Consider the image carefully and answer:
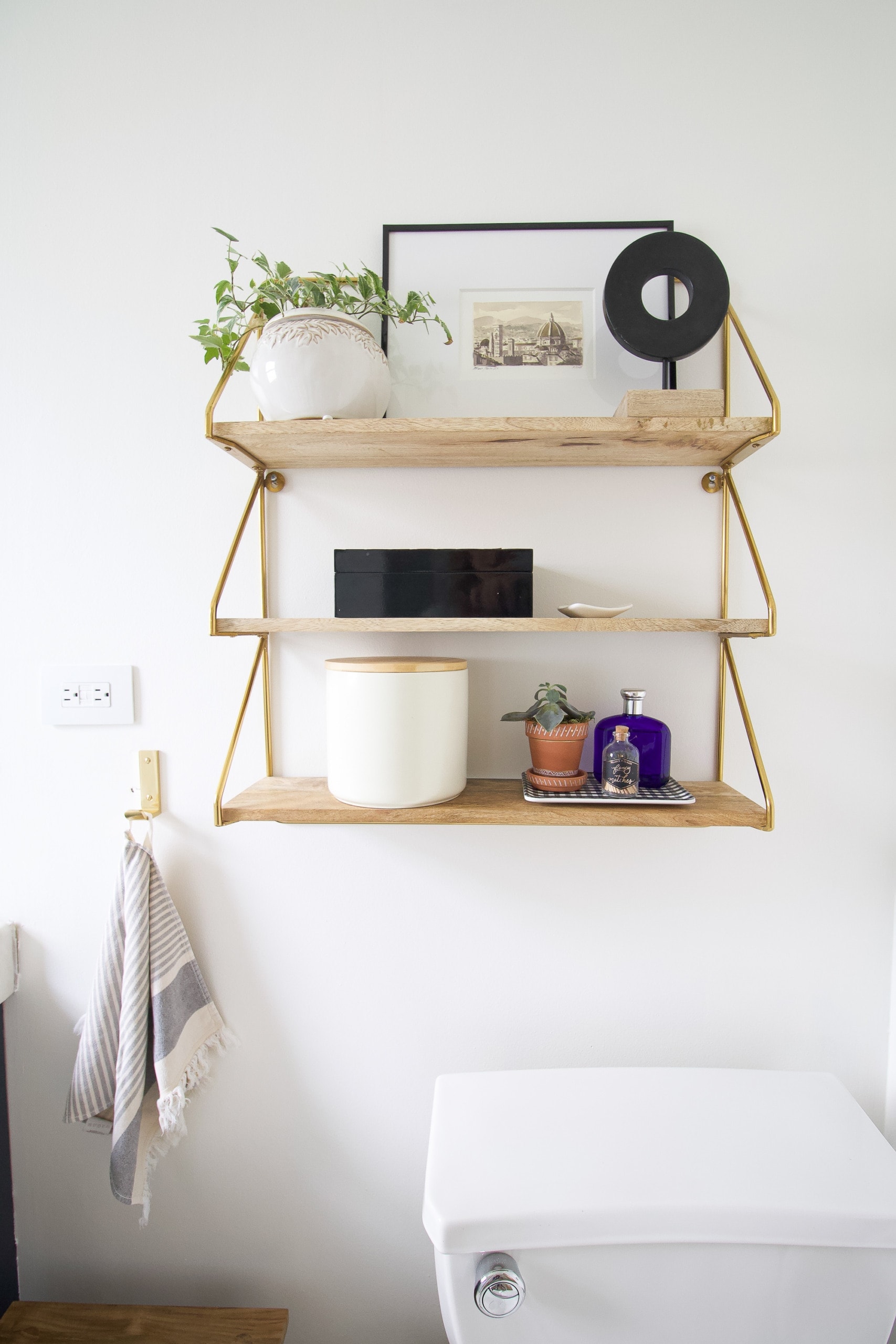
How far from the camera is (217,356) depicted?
794 millimetres

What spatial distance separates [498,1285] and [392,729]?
21.9 inches

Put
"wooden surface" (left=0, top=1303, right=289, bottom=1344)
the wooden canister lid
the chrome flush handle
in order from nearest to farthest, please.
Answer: the chrome flush handle < the wooden canister lid < "wooden surface" (left=0, top=1303, right=289, bottom=1344)

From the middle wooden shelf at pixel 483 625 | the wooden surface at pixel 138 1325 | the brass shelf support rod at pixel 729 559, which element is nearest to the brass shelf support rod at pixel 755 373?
the brass shelf support rod at pixel 729 559

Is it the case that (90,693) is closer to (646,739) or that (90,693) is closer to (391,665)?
(391,665)

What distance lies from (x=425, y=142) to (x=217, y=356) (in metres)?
0.41

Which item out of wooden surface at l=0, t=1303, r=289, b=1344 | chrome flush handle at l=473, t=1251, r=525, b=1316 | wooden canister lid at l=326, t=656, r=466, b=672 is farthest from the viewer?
wooden surface at l=0, t=1303, r=289, b=1344

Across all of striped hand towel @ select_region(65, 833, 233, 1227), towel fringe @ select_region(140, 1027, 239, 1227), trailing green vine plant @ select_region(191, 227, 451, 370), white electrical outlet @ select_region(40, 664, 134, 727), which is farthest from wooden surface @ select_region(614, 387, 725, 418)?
towel fringe @ select_region(140, 1027, 239, 1227)

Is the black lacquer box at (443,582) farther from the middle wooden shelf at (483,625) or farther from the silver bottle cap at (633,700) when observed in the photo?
the silver bottle cap at (633,700)

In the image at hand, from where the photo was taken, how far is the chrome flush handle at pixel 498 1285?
64 centimetres

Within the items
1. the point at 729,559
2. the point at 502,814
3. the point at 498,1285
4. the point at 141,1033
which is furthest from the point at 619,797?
the point at 141,1033

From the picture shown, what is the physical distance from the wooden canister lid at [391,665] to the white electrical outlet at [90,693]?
343 millimetres

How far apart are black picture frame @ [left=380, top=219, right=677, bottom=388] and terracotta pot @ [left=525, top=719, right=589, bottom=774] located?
46 centimetres

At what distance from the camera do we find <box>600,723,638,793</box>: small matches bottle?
2.54 feet

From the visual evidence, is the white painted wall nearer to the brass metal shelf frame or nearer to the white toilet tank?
the brass metal shelf frame
